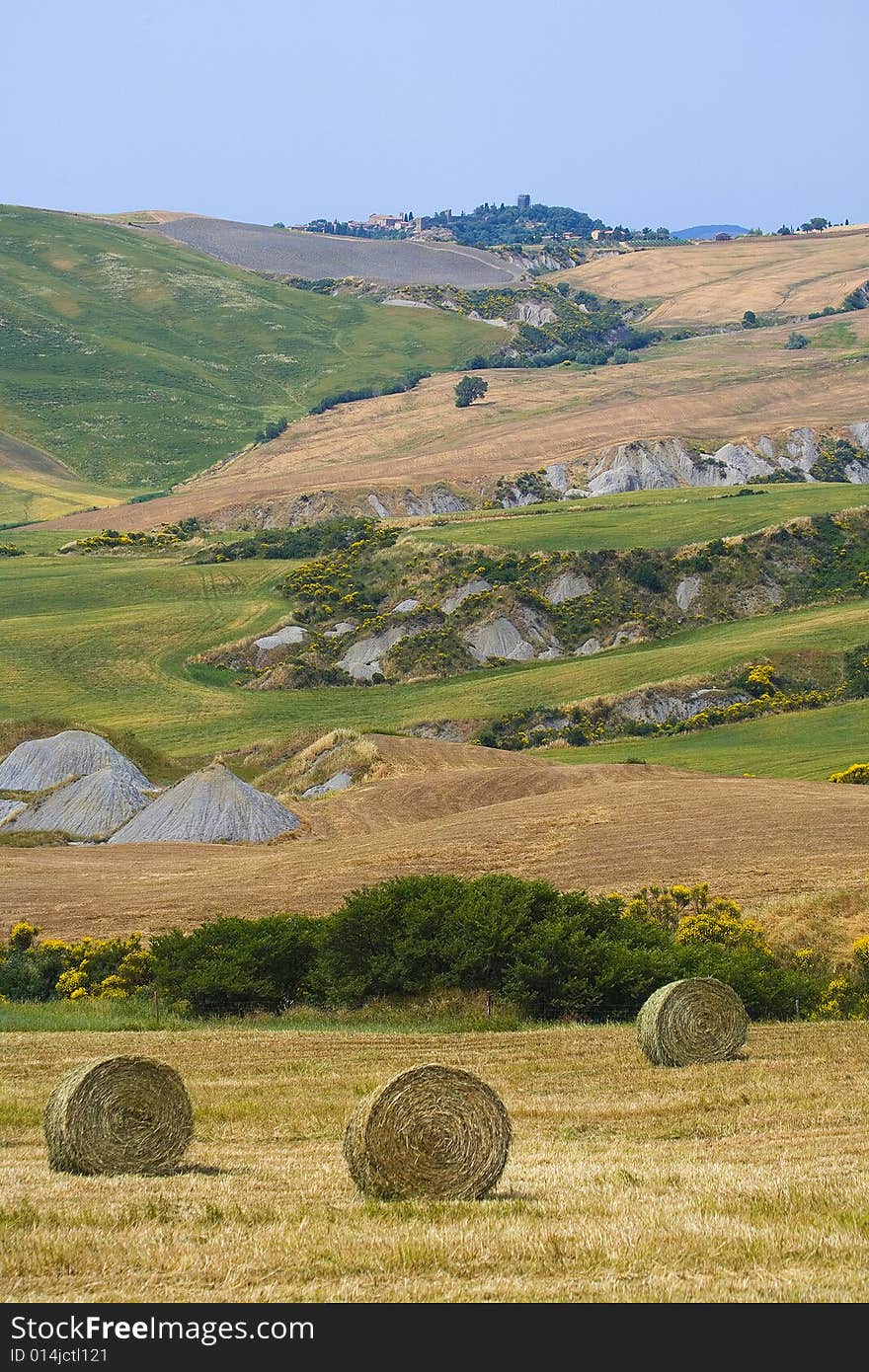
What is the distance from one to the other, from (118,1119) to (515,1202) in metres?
3.81

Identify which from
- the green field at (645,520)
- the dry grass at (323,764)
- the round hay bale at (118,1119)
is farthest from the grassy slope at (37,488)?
the round hay bale at (118,1119)

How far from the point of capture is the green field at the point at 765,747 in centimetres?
6322

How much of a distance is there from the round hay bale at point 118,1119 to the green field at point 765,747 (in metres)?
49.3

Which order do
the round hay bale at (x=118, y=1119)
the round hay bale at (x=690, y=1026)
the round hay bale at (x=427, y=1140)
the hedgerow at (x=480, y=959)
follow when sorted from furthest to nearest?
the hedgerow at (x=480, y=959) < the round hay bale at (x=690, y=1026) < the round hay bale at (x=118, y=1119) < the round hay bale at (x=427, y=1140)

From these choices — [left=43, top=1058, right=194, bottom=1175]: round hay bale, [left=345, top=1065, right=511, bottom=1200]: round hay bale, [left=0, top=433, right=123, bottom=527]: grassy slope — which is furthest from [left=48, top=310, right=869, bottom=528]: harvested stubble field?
[left=345, top=1065, right=511, bottom=1200]: round hay bale

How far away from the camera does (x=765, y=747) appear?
6931cm

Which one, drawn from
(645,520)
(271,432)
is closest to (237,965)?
(645,520)

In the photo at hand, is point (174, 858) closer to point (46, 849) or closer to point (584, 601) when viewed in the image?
point (46, 849)

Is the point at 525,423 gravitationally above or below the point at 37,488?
above

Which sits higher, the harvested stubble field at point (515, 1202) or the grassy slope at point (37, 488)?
the grassy slope at point (37, 488)

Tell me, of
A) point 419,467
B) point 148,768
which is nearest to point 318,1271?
point 148,768

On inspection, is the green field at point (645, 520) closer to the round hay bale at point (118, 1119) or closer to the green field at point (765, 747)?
the green field at point (765, 747)

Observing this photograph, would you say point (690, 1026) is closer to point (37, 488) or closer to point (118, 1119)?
point (118, 1119)

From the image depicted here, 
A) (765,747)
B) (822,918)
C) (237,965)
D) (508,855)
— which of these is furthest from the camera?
(765,747)
